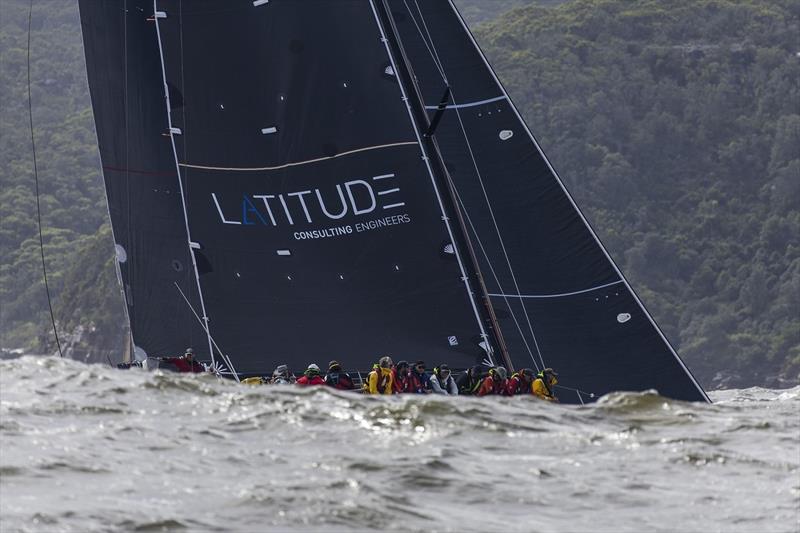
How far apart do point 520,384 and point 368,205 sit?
2.70 metres

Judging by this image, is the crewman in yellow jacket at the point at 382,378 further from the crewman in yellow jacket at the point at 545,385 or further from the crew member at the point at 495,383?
the crewman in yellow jacket at the point at 545,385

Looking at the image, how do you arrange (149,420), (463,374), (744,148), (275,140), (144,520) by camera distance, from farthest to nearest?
(744,148) < (275,140) < (463,374) < (149,420) < (144,520)

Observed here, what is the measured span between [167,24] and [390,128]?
3.31 meters

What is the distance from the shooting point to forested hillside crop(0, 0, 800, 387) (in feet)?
213

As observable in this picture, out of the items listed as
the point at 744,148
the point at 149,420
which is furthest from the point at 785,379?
the point at 149,420

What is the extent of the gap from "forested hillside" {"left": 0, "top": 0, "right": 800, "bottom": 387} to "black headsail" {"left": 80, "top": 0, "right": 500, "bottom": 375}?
1759 inches

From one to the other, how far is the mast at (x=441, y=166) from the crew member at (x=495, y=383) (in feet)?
1.96

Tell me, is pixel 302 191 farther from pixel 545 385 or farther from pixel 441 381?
pixel 545 385

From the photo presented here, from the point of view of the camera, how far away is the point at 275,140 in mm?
17984

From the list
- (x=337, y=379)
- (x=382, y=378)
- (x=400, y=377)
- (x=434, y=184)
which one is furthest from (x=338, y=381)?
(x=434, y=184)

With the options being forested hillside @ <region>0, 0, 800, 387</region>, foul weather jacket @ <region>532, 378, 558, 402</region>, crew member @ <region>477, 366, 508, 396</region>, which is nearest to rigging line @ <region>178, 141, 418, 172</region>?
crew member @ <region>477, 366, 508, 396</region>

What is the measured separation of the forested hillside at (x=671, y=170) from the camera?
64875mm

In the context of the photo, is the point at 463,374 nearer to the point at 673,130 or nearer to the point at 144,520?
the point at 144,520

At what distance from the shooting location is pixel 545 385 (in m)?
16.5
